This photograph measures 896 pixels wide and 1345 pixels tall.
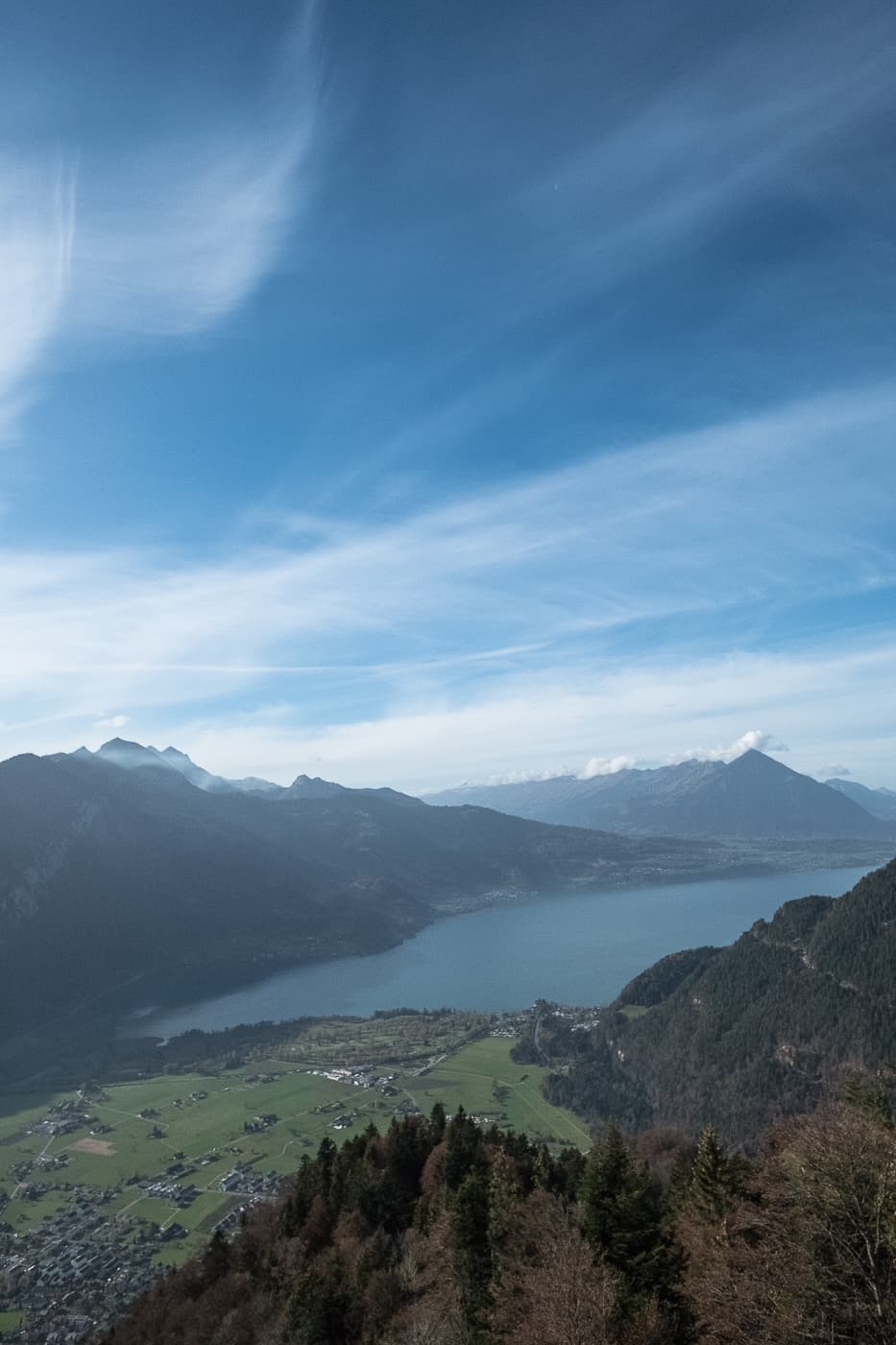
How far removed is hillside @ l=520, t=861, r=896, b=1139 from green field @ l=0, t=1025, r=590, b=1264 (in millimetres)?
5293

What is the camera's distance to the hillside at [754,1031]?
57.4 m

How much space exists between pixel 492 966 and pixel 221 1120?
78.3m

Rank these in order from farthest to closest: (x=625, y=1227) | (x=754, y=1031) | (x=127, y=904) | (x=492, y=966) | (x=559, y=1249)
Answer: (x=127, y=904)
(x=492, y=966)
(x=754, y=1031)
(x=625, y=1227)
(x=559, y=1249)

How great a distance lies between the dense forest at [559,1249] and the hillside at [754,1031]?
25206 millimetres

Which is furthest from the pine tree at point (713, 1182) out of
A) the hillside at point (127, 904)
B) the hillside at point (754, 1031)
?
the hillside at point (127, 904)

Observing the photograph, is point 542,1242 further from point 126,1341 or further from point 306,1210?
point 126,1341

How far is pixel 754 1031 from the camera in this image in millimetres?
66188

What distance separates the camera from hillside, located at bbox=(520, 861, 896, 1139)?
57.4 metres

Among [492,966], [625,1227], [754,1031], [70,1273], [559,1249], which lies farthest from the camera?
[492,966]

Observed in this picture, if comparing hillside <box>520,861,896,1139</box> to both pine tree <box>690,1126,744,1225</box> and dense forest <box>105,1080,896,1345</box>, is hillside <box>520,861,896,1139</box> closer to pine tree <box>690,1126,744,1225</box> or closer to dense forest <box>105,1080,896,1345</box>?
dense forest <box>105,1080,896,1345</box>

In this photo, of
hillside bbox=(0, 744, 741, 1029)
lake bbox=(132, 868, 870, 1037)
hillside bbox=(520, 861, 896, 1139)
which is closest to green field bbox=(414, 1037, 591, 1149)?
hillside bbox=(520, 861, 896, 1139)

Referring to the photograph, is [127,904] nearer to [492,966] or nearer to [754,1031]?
[492,966]

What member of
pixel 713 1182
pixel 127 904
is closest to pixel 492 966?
pixel 127 904

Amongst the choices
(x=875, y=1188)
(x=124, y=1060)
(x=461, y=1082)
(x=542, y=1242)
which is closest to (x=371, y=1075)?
(x=461, y=1082)
